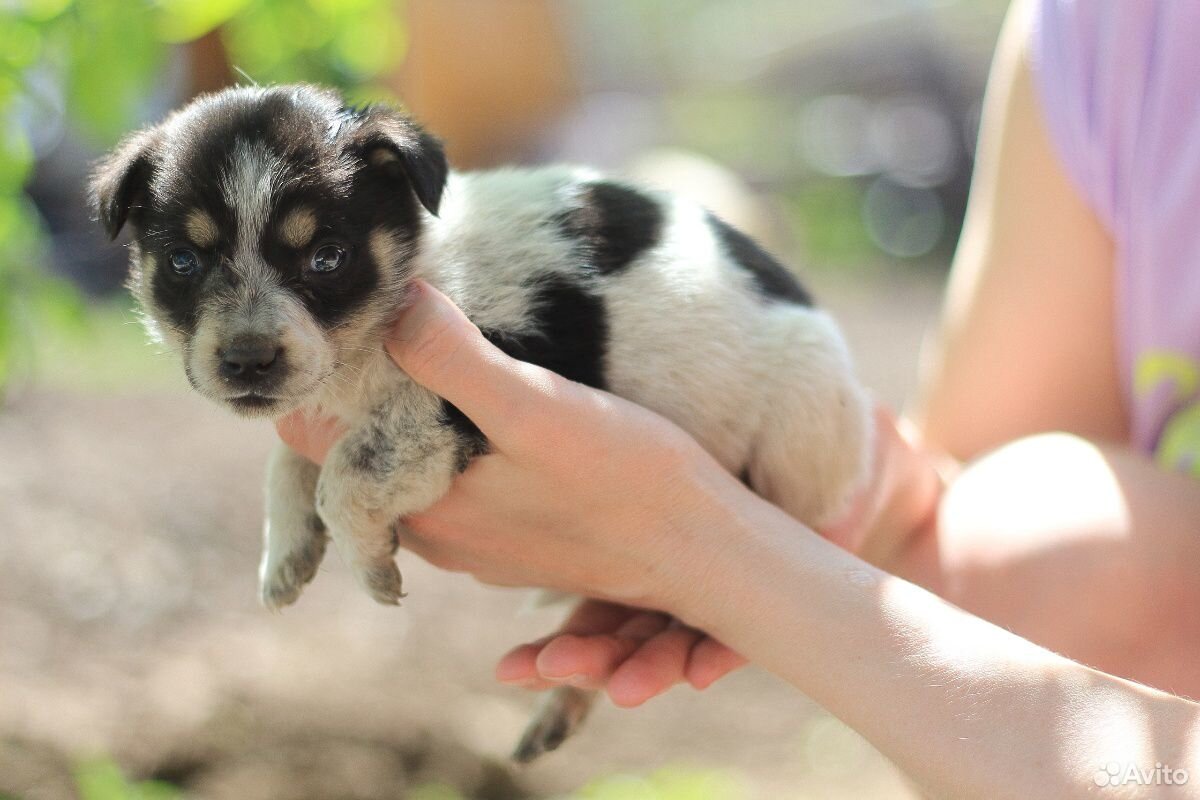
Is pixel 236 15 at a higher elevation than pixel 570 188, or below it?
higher

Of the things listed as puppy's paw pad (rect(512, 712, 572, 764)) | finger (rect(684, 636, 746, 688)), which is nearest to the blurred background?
puppy's paw pad (rect(512, 712, 572, 764))

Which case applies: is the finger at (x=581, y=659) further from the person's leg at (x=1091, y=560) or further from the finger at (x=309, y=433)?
the person's leg at (x=1091, y=560)

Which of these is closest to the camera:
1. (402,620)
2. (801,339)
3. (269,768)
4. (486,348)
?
(486,348)

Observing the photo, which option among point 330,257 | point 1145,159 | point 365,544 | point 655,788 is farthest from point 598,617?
point 1145,159

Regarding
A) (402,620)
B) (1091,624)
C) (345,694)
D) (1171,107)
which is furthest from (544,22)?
(1091,624)

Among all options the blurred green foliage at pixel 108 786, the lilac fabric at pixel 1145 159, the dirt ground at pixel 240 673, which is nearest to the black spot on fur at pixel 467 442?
the blurred green foliage at pixel 108 786

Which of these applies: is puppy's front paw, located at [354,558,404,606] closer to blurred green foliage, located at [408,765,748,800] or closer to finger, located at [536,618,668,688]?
finger, located at [536,618,668,688]

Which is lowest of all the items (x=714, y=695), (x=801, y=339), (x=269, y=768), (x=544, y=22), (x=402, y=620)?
(x=714, y=695)

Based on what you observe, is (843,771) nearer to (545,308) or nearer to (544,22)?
(545,308)
